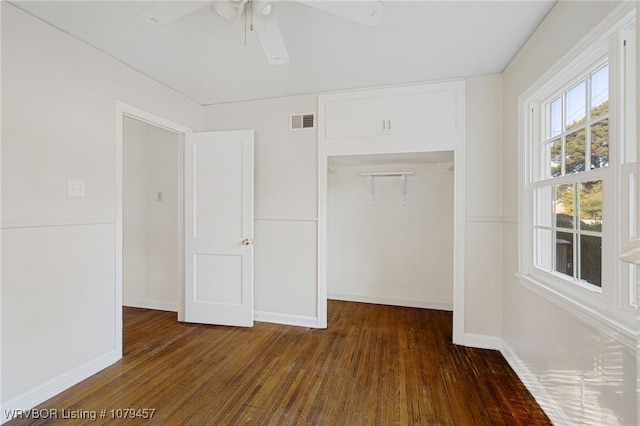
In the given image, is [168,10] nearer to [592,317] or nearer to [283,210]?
[283,210]

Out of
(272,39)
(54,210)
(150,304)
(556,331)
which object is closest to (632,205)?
(556,331)

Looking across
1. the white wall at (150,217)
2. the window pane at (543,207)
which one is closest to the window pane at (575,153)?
the window pane at (543,207)

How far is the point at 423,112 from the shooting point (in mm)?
2721

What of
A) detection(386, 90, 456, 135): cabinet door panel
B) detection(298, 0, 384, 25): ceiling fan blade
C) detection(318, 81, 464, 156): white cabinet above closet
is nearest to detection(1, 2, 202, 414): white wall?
detection(298, 0, 384, 25): ceiling fan blade

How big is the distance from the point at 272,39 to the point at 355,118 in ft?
4.57

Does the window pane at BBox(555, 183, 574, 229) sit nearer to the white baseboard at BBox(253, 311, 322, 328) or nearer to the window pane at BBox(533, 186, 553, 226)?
the window pane at BBox(533, 186, 553, 226)

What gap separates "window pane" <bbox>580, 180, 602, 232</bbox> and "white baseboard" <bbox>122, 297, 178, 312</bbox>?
Result: 389 centimetres

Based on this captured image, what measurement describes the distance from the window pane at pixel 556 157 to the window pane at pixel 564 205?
4.3 inches

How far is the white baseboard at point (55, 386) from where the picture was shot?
1.70 metres

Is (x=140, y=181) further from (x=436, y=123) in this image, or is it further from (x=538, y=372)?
(x=538, y=372)

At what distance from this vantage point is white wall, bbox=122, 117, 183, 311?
11.6 feet

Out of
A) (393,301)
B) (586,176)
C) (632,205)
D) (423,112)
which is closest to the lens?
(632,205)

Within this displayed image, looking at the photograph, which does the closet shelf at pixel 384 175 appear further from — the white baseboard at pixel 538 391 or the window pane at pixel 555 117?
the white baseboard at pixel 538 391

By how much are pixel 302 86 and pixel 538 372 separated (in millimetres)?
2955
